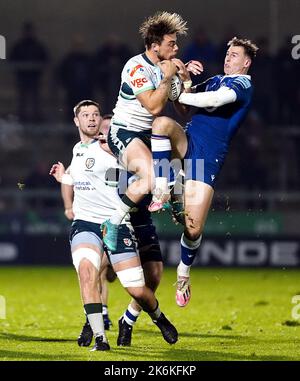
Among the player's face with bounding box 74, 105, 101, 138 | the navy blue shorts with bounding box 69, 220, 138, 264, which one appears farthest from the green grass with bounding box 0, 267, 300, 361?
the player's face with bounding box 74, 105, 101, 138

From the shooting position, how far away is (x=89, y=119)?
34.9ft

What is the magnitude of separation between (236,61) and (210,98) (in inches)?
22.5

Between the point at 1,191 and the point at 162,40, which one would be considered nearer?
the point at 162,40

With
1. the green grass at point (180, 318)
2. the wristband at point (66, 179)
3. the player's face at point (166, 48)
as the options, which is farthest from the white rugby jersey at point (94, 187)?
the green grass at point (180, 318)

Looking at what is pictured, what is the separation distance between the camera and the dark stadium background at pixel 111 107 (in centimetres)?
1975

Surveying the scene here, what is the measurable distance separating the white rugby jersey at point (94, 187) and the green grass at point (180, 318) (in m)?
1.20

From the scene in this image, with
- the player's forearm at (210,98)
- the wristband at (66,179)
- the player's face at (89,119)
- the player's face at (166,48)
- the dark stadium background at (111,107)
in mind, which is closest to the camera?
the player's face at (166,48)

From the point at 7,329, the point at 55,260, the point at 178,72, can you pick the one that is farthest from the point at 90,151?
the point at 55,260

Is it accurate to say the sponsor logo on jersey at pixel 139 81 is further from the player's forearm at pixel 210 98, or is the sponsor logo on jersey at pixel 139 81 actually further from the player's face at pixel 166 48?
the player's forearm at pixel 210 98

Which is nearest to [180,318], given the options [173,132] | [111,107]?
[173,132]

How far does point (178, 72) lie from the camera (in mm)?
10477

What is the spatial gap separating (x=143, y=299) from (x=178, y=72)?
203 cm

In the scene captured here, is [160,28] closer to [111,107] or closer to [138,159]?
[138,159]
